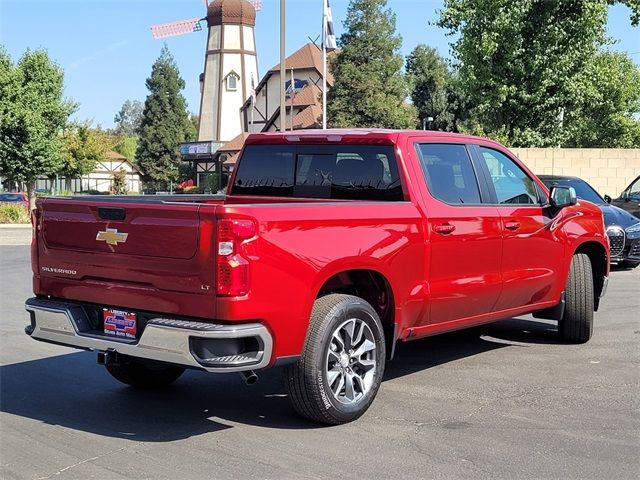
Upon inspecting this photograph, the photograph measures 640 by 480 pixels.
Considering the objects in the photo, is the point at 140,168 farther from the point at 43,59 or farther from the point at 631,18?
the point at 631,18

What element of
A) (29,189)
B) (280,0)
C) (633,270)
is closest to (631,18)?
(280,0)

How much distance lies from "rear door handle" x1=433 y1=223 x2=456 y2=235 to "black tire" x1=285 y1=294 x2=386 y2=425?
0.91 meters

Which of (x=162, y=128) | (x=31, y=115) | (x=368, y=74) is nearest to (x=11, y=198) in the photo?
(x=31, y=115)

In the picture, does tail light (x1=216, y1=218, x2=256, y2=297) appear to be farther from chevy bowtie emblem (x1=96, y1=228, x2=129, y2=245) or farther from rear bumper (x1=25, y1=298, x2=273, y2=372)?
chevy bowtie emblem (x1=96, y1=228, x2=129, y2=245)

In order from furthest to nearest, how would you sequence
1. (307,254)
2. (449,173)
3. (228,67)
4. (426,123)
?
(228,67) → (426,123) → (449,173) → (307,254)

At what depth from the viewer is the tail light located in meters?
4.52

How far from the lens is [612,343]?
25.7 ft

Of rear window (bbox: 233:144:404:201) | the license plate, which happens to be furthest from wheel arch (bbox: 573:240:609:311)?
the license plate

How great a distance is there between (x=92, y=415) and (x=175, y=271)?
1.46 meters

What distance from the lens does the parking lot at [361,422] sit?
4.46 metres

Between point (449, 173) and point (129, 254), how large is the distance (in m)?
2.67

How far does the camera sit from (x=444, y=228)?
19.4 feet

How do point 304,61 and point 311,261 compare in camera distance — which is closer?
point 311,261

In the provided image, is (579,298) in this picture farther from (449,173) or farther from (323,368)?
(323,368)
